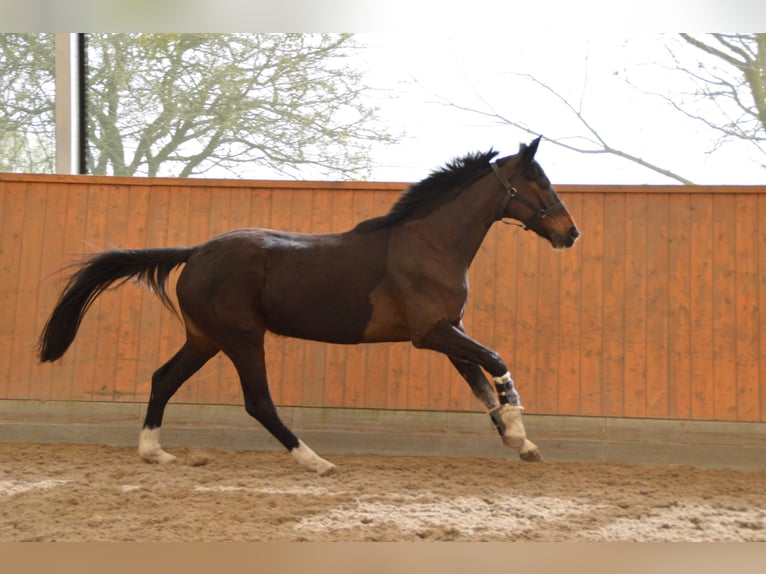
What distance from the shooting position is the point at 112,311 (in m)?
5.54

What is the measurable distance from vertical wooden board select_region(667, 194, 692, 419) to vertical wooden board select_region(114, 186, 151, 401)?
4.05 metres

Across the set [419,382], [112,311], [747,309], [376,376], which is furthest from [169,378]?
[747,309]

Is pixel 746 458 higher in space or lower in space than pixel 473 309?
lower

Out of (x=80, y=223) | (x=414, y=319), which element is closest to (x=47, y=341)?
(x=80, y=223)

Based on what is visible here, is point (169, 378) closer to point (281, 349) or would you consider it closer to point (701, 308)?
point (281, 349)

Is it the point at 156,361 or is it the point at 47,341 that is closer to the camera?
the point at 47,341

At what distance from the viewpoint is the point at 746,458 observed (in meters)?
4.97

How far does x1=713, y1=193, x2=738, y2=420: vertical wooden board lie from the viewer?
5090mm

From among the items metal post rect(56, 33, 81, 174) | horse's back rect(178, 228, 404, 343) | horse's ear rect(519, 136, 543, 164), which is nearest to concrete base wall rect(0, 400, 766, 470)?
horse's back rect(178, 228, 404, 343)

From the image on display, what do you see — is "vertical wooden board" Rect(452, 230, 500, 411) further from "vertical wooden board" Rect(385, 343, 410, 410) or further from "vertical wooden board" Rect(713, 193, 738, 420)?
"vertical wooden board" Rect(713, 193, 738, 420)

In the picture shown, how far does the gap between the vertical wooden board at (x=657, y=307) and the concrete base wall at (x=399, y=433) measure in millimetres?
206

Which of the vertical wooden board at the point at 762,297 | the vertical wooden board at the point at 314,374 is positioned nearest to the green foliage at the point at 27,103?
the vertical wooden board at the point at 314,374

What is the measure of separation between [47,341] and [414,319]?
7.84 ft

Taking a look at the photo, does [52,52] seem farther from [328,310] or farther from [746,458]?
[746,458]
